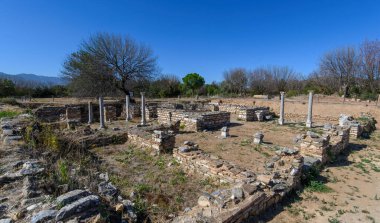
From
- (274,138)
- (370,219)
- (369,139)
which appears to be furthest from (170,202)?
(369,139)

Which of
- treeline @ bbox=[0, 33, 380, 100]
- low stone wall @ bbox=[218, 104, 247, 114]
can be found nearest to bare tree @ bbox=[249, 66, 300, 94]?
treeline @ bbox=[0, 33, 380, 100]

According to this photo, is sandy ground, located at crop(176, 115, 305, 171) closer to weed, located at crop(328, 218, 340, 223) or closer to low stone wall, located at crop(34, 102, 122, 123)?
weed, located at crop(328, 218, 340, 223)

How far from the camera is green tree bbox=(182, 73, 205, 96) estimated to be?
41812 mm

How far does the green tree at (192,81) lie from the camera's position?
1646 inches

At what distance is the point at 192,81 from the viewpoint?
4178 centimetres

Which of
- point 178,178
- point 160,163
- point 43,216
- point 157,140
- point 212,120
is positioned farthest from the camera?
point 212,120

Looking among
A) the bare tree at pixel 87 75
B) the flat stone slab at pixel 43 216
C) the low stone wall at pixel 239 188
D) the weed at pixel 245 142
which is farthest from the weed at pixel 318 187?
the bare tree at pixel 87 75

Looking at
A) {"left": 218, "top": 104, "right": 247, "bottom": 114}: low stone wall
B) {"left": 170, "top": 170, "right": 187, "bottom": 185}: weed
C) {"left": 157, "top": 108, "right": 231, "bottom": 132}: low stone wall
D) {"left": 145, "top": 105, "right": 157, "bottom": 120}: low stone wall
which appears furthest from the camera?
{"left": 218, "top": 104, "right": 247, "bottom": 114}: low stone wall

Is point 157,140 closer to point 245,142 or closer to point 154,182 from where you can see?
point 154,182

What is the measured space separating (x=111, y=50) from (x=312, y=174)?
69.8 ft

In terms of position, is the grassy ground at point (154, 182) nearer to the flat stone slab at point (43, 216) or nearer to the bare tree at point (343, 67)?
the flat stone slab at point (43, 216)

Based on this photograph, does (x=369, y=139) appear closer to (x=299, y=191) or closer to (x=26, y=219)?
(x=299, y=191)

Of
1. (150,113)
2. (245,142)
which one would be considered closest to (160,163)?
(245,142)

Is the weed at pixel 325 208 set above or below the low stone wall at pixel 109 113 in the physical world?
below
